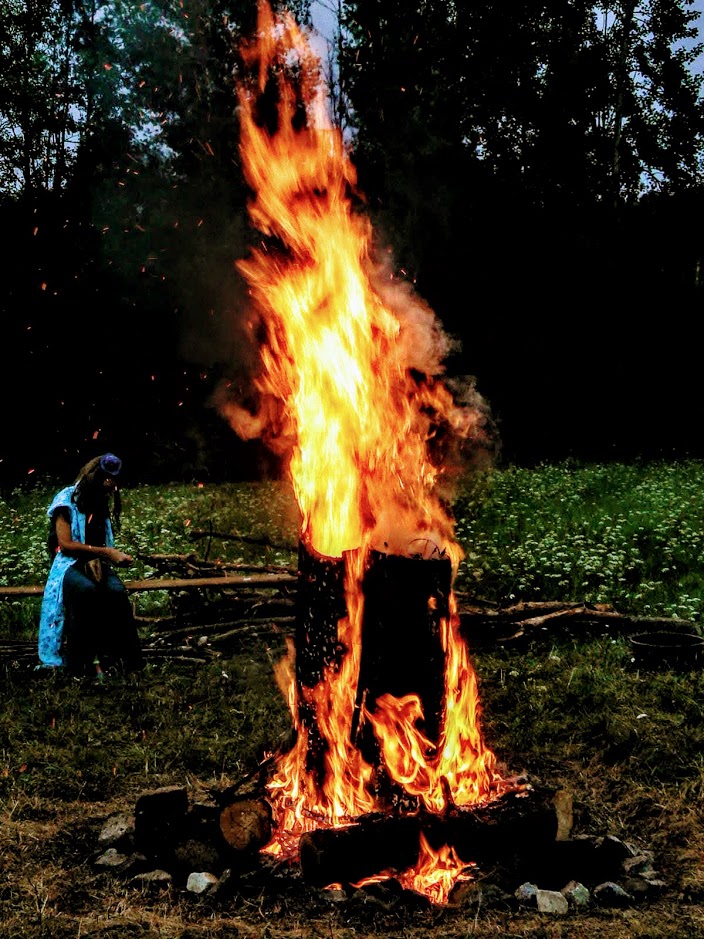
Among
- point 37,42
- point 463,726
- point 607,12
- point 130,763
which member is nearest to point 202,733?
point 130,763

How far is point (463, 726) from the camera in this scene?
4910 millimetres

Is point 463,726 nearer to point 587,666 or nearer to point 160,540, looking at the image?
point 587,666

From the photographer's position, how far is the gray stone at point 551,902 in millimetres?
3690

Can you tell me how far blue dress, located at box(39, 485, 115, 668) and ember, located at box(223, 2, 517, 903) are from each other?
9.54 ft

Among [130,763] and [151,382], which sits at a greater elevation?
[151,382]

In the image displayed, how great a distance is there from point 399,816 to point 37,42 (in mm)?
27290

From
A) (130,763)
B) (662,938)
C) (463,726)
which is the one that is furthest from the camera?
(130,763)

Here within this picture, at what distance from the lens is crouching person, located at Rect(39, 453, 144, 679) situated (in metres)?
7.21

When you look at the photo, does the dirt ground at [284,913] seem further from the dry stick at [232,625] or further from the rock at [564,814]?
the dry stick at [232,625]

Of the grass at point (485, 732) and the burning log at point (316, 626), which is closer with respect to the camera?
the grass at point (485, 732)

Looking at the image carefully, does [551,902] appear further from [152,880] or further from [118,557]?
[118,557]

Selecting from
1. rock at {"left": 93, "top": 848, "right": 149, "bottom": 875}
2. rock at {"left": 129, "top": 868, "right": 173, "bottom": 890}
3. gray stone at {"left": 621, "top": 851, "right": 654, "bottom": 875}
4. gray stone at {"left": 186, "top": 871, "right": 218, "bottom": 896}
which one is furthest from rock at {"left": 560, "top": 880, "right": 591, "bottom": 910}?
rock at {"left": 93, "top": 848, "right": 149, "bottom": 875}

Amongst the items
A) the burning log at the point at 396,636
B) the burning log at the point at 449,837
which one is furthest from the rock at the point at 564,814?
the burning log at the point at 396,636

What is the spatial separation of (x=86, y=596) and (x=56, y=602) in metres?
0.31
